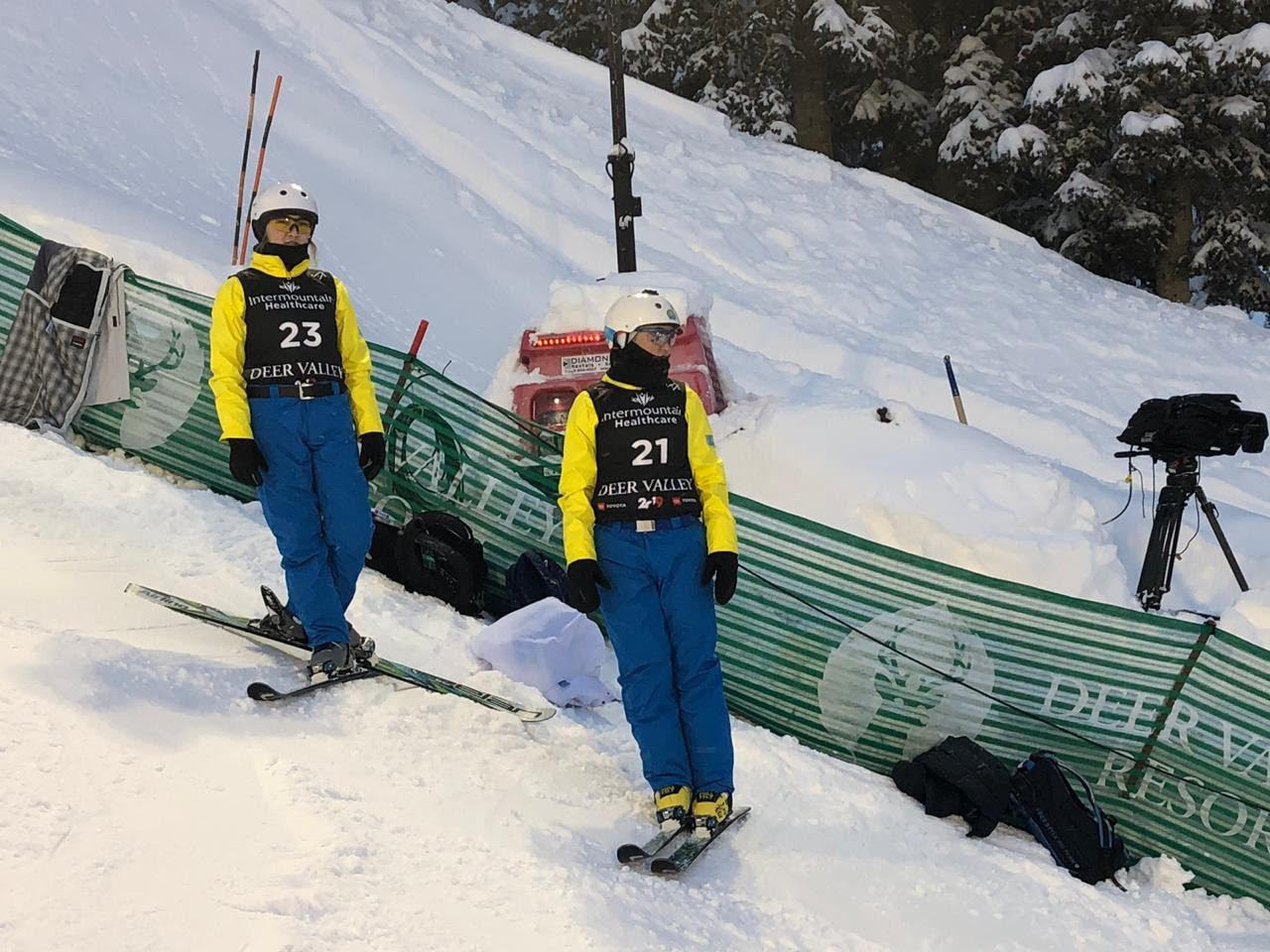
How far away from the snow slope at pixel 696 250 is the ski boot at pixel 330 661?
3673 millimetres

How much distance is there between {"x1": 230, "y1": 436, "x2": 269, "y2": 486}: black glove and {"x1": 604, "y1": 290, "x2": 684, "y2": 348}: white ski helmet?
54.1 inches

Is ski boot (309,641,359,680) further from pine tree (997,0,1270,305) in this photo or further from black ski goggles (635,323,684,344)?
pine tree (997,0,1270,305)

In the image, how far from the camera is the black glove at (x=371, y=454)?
16.9 feet

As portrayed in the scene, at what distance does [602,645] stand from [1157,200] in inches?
735

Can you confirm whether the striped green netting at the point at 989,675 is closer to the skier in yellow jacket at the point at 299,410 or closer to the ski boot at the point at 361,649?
the ski boot at the point at 361,649

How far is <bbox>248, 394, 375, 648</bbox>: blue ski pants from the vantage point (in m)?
4.97

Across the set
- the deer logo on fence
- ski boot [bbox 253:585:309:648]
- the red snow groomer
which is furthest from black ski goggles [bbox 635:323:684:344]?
the red snow groomer

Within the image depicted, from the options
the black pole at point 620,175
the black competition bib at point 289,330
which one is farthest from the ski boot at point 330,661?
the black pole at point 620,175

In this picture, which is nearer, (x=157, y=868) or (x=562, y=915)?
(x=157, y=868)

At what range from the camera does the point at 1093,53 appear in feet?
67.2

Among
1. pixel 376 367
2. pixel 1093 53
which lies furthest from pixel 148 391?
pixel 1093 53

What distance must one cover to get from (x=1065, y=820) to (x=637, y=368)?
2.61 metres

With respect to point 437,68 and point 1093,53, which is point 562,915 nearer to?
point 437,68

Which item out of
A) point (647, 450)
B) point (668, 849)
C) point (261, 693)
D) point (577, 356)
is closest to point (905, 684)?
point (668, 849)
